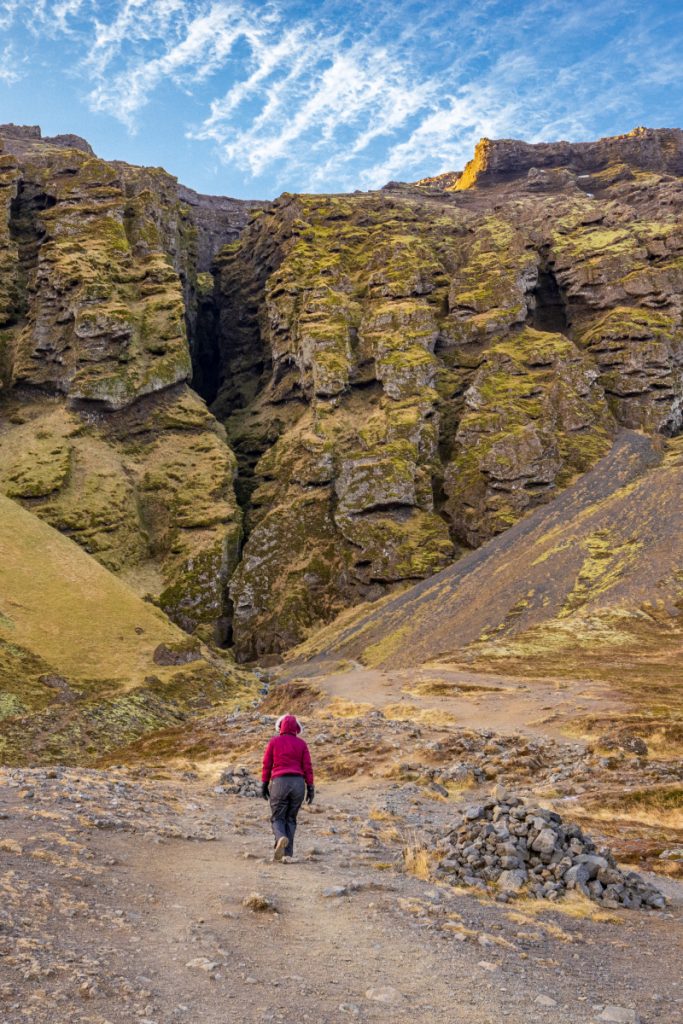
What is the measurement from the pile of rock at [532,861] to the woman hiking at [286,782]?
3.12 metres

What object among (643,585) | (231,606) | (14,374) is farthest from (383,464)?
(14,374)

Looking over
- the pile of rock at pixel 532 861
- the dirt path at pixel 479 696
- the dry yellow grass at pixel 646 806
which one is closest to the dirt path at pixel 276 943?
the pile of rock at pixel 532 861

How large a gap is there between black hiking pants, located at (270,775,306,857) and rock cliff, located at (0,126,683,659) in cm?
10265

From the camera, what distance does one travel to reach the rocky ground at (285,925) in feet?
24.5

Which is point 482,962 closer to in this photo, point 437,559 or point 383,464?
point 437,559

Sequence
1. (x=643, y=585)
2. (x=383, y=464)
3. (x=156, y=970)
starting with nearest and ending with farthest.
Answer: (x=156, y=970) < (x=643, y=585) < (x=383, y=464)

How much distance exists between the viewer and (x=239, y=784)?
2712 cm

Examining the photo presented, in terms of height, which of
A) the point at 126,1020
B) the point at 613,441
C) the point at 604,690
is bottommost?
the point at 604,690

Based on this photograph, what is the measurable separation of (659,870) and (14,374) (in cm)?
14992

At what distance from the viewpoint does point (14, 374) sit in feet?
468

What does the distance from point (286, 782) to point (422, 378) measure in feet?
451

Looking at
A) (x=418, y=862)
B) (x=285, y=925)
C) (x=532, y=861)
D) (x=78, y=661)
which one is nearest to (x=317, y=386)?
(x=78, y=661)

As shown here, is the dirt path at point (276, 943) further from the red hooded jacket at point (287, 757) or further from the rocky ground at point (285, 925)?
the red hooded jacket at point (287, 757)

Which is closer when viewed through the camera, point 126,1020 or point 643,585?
point 126,1020
